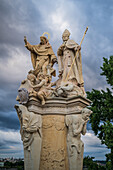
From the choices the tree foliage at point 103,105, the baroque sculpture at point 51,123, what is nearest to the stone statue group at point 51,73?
the baroque sculpture at point 51,123

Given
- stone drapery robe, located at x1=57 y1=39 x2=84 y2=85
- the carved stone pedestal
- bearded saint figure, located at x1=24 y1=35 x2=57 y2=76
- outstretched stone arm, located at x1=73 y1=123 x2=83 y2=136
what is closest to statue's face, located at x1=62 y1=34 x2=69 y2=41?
stone drapery robe, located at x1=57 y1=39 x2=84 y2=85

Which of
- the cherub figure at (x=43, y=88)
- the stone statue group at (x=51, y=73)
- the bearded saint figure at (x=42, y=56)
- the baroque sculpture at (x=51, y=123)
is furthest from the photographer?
the bearded saint figure at (x=42, y=56)

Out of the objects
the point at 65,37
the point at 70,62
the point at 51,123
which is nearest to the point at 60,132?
the point at 51,123

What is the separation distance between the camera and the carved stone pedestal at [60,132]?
21.7 feet

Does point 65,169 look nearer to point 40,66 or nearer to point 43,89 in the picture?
point 43,89

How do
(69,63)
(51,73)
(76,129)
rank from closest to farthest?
(76,129), (69,63), (51,73)

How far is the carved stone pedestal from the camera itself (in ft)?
21.7

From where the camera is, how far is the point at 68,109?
7.18 m

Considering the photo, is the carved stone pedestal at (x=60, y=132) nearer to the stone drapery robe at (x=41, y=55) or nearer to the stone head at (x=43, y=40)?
the stone drapery robe at (x=41, y=55)

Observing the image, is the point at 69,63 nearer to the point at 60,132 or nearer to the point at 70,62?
the point at 70,62

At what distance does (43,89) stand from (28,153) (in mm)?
2286

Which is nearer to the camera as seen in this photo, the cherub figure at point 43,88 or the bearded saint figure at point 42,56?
the cherub figure at point 43,88

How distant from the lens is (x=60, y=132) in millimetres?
6891

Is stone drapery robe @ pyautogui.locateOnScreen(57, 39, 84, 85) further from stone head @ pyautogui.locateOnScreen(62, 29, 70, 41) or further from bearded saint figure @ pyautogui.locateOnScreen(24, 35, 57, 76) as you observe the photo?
bearded saint figure @ pyautogui.locateOnScreen(24, 35, 57, 76)
